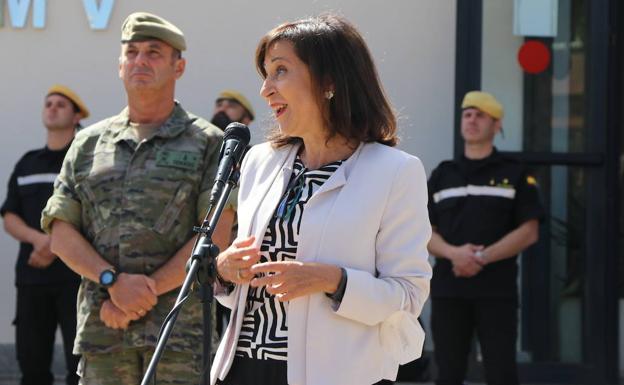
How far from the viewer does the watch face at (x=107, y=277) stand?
4.68 m

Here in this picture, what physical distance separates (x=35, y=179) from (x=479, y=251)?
2766 millimetres

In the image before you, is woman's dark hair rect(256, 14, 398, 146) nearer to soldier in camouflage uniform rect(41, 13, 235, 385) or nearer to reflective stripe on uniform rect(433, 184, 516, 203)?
soldier in camouflage uniform rect(41, 13, 235, 385)

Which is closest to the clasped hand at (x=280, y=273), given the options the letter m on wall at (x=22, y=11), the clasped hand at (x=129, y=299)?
the clasped hand at (x=129, y=299)

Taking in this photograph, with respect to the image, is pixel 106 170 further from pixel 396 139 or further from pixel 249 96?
pixel 249 96

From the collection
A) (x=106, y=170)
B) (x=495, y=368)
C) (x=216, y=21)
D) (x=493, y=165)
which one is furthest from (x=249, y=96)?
(x=106, y=170)

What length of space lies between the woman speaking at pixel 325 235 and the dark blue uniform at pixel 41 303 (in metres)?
3.87

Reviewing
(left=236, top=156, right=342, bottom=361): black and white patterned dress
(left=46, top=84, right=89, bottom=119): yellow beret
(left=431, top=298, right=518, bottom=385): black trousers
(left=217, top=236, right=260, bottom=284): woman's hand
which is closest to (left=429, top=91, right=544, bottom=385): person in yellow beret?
(left=431, top=298, right=518, bottom=385): black trousers

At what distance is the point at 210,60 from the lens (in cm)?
834

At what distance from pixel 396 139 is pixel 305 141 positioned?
10.6 inches

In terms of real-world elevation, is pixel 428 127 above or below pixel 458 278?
above

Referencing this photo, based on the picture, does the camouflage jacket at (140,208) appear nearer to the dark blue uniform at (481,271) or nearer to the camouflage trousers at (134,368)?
the camouflage trousers at (134,368)

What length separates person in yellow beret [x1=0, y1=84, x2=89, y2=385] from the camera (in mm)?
7293

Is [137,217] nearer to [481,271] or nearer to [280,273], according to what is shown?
[280,273]

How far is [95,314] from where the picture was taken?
4777mm
